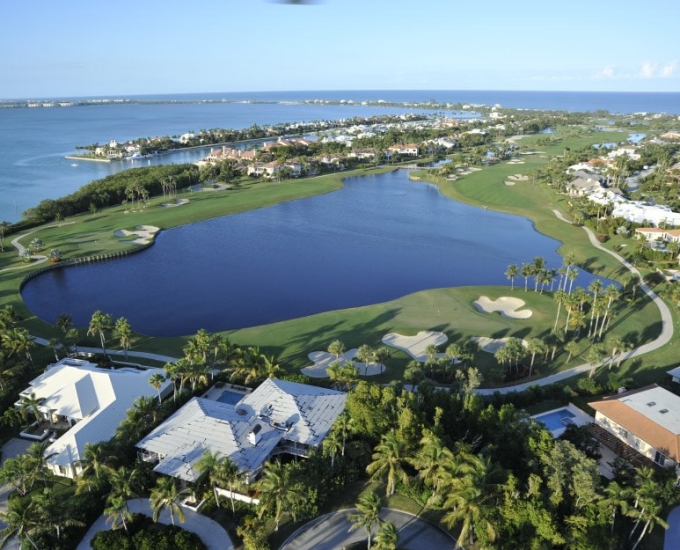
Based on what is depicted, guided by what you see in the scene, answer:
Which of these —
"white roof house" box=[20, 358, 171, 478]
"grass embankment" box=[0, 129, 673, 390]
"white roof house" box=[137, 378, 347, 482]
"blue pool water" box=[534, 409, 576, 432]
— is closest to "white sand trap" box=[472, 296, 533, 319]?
"grass embankment" box=[0, 129, 673, 390]

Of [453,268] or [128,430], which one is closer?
[128,430]

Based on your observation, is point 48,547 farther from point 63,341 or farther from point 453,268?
point 453,268

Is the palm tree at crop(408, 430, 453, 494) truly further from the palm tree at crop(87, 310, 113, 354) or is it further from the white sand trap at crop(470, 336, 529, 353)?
the palm tree at crop(87, 310, 113, 354)

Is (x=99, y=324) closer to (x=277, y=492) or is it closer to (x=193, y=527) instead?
(x=193, y=527)

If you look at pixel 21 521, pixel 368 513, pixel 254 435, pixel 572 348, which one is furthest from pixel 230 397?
pixel 572 348

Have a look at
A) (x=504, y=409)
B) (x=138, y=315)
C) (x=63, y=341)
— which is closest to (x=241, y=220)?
(x=138, y=315)
